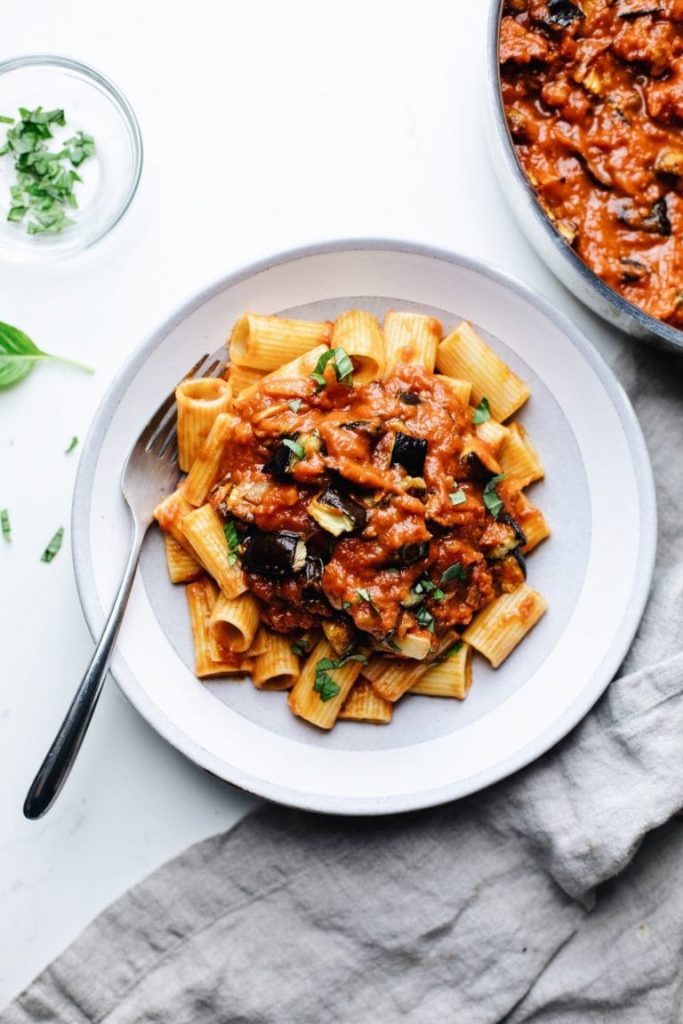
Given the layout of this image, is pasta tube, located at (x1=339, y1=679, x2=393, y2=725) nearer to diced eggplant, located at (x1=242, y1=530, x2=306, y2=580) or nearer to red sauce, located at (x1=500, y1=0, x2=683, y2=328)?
diced eggplant, located at (x1=242, y1=530, x2=306, y2=580)

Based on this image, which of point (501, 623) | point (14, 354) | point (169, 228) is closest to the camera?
point (501, 623)

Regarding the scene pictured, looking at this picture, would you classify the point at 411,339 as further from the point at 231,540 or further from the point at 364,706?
the point at 364,706

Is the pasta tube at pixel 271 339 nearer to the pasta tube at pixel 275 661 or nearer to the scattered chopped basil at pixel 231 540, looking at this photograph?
the scattered chopped basil at pixel 231 540

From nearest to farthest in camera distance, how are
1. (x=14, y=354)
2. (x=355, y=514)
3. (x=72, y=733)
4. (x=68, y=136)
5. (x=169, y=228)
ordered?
(x=355, y=514)
(x=72, y=733)
(x=14, y=354)
(x=169, y=228)
(x=68, y=136)

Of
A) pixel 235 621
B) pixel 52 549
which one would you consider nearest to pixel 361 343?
pixel 235 621

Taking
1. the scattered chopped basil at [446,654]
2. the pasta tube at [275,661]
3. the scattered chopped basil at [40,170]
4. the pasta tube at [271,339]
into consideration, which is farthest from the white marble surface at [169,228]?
the scattered chopped basil at [446,654]

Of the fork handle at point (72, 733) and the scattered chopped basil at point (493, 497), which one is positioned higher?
the scattered chopped basil at point (493, 497)

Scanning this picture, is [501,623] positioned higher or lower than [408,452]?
lower
